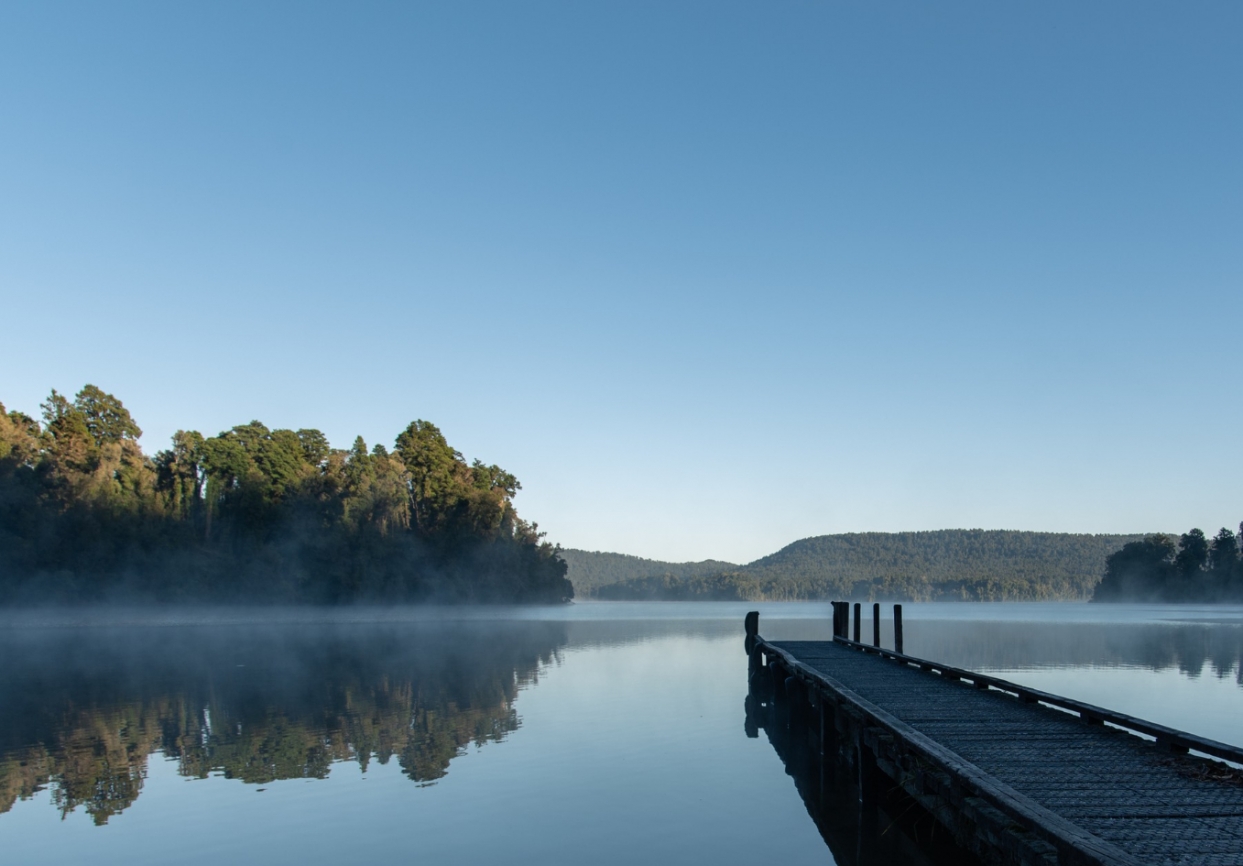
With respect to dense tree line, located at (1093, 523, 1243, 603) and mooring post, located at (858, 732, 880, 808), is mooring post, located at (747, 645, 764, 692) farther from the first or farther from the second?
dense tree line, located at (1093, 523, 1243, 603)

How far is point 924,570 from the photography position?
178500 mm

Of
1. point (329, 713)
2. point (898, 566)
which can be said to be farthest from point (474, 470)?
point (898, 566)

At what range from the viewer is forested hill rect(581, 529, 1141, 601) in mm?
160000

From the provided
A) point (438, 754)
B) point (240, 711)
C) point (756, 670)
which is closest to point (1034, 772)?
point (438, 754)

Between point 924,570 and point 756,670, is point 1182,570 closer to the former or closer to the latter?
point 924,570

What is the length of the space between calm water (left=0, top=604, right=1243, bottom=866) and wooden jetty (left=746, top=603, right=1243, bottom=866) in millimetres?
1295

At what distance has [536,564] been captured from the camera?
3644 inches

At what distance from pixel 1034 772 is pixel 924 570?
590ft

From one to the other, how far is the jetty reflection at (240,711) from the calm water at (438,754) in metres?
0.09

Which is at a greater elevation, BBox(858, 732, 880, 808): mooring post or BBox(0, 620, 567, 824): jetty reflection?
BBox(858, 732, 880, 808): mooring post

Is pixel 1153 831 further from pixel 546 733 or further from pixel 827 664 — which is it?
pixel 827 664

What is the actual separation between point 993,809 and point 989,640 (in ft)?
126

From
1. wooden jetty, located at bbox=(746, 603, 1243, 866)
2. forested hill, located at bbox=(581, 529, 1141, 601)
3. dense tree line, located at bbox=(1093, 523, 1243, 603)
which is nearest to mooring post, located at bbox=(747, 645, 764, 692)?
wooden jetty, located at bbox=(746, 603, 1243, 866)

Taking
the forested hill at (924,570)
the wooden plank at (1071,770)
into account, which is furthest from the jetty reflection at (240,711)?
the forested hill at (924,570)
